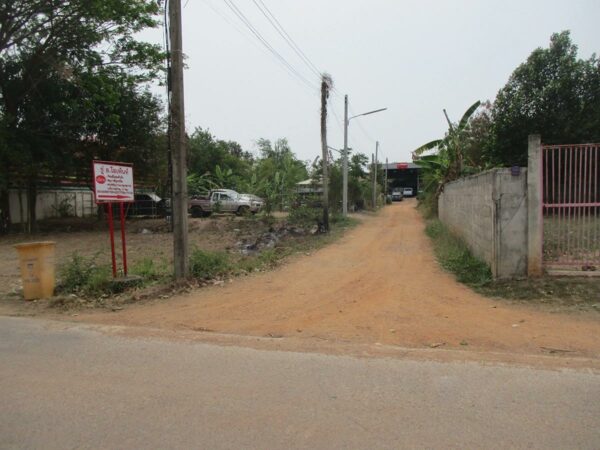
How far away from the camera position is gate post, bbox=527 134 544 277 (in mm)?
7891

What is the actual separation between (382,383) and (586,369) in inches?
85.5

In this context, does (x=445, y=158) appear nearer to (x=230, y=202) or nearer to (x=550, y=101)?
(x=550, y=101)

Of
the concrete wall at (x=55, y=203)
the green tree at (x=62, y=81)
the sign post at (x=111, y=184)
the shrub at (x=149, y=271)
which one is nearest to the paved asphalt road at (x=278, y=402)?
the sign post at (x=111, y=184)

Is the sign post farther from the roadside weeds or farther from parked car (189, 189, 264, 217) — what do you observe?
parked car (189, 189, 264, 217)

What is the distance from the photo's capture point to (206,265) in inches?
392

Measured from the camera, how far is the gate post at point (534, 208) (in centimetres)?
789

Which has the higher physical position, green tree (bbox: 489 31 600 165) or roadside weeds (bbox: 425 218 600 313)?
green tree (bbox: 489 31 600 165)

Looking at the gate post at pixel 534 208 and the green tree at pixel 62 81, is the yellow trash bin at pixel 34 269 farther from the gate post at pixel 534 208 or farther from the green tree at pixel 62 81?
the green tree at pixel 62 81

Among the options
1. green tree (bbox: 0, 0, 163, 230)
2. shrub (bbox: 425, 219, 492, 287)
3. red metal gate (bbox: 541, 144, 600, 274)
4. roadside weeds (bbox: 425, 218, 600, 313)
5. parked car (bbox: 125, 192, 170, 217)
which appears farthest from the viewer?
parked car (bbox: 125, 192, 170, 217)

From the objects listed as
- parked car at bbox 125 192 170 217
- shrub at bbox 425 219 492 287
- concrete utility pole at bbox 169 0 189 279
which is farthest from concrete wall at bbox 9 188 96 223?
shrub at bbox 425 219 492 287

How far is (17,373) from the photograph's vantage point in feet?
15.6

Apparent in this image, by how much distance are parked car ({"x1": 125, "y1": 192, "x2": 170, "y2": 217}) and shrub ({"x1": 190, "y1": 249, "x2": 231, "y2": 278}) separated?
2115 cm

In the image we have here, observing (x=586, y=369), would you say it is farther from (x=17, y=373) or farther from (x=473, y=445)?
(x=17, y=373)

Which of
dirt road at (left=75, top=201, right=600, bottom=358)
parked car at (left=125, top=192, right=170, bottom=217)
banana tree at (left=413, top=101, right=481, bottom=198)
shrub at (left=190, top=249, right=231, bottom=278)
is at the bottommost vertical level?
dirt road at (left=75, top=201, right=600, bottom=358)
